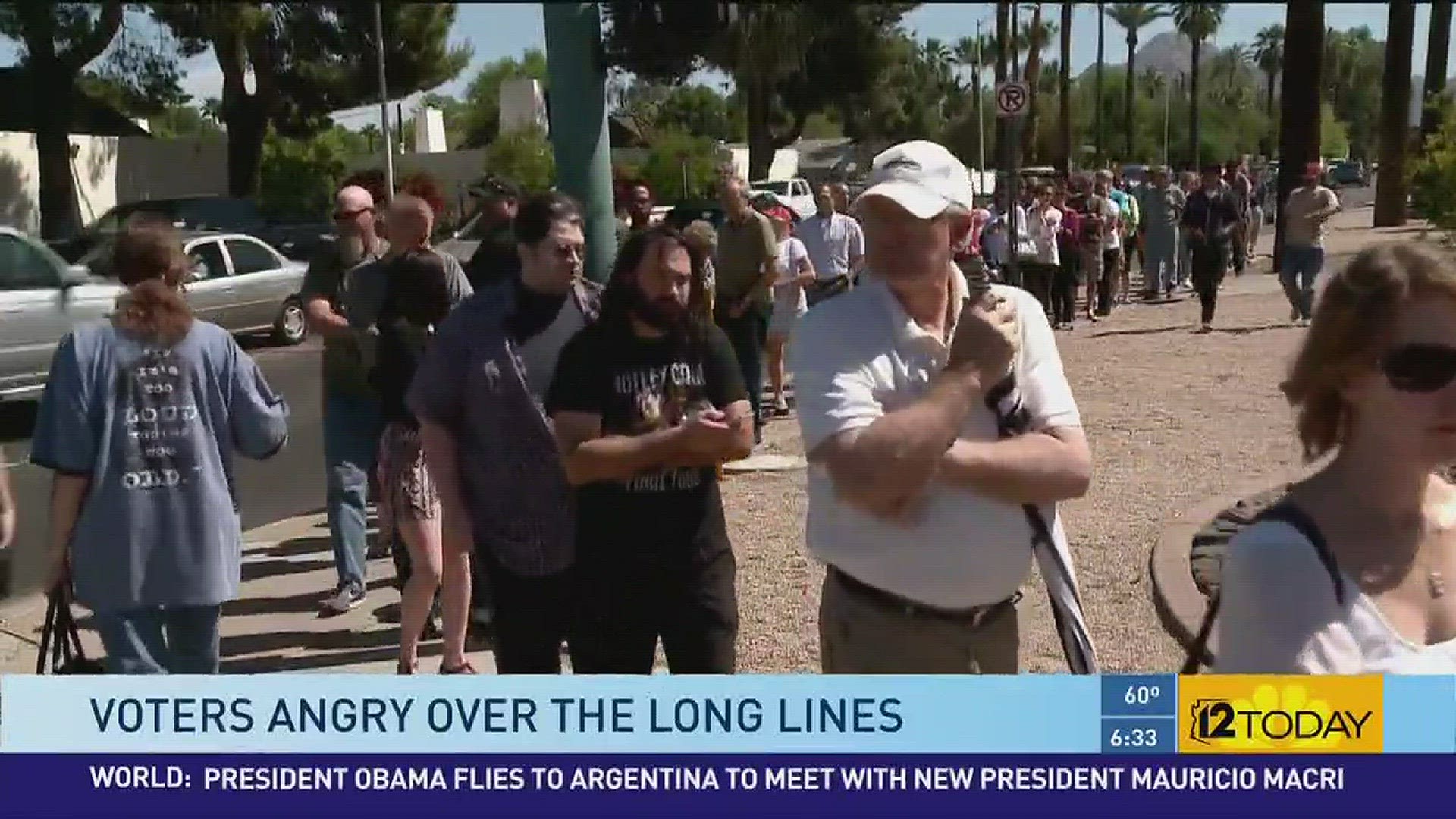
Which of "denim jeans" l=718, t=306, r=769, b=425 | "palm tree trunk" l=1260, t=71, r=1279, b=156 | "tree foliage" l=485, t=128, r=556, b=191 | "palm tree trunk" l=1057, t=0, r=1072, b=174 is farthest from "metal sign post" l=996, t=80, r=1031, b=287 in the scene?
"palm tree trunk" l=1260, t=71, r=1279, b=156

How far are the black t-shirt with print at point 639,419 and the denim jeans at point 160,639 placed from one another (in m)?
1.02

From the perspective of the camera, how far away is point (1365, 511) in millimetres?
2191

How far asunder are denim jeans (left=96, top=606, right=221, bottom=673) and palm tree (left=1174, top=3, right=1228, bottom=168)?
210 feet

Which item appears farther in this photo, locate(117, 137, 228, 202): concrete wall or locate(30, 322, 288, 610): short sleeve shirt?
locate(117, 137, 228, 202): concrete wall

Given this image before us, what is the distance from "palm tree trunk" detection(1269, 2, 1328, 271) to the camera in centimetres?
1939

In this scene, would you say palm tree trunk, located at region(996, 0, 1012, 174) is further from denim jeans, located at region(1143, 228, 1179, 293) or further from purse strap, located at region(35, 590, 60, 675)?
purse strap, located at region(35, 590, 60, 675)

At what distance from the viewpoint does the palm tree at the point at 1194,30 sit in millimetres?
66250

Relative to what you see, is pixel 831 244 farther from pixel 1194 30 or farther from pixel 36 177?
pixel 1194 30

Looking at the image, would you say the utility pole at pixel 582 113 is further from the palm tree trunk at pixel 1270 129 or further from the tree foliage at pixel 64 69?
the palm tree trunk at pixel 1270 129

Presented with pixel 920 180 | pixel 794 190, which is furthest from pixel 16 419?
pixel 794 190

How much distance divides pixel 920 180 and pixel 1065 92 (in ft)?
137

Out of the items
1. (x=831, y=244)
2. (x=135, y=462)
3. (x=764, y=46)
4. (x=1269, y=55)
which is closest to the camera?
(x=135, y=462)
